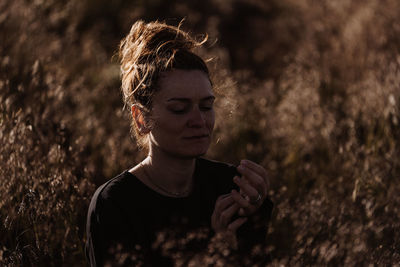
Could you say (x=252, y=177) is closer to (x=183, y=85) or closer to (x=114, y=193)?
(x=183, y=85)

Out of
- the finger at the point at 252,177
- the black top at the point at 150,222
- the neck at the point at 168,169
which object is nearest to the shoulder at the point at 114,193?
the black top at the point at 150,222

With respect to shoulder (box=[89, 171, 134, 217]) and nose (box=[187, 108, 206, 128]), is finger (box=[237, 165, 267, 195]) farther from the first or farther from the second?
shoulder (box=[89, 171, 134, 217])

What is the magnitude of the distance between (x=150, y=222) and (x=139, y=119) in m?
0.45

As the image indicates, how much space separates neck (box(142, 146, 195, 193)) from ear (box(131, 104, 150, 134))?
9 cm

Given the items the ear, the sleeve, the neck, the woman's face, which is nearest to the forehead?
the woman's face

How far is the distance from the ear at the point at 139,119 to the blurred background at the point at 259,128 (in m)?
0.50

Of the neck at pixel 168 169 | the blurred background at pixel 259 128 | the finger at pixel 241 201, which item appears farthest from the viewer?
the blurred background at pixel 259 128

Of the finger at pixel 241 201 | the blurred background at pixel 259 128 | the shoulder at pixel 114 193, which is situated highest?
the shoulder at pixel 114 193

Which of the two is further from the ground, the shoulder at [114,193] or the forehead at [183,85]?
the forehead at [183,85]

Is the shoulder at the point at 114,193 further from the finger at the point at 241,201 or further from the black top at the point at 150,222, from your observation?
the finger at the point at 241,201

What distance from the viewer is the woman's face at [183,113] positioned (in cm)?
188

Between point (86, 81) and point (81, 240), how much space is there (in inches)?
93.9

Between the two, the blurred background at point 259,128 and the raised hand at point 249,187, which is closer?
the raised hand at point 249,187

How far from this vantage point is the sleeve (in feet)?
6.03
